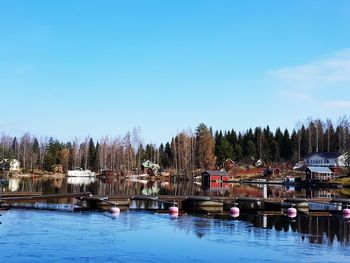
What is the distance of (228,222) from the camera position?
37031mm

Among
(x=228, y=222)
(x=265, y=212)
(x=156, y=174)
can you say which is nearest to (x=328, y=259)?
(x=228, y=222)

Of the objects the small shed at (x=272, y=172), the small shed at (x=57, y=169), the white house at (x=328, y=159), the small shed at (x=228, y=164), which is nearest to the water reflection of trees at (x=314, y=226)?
the small shed at (x=272, y=172)

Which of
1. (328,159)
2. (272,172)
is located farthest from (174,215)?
(328,159)

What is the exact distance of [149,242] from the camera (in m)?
27.7

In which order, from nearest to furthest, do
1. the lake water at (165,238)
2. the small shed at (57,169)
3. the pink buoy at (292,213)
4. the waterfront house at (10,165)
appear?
the lake water at (165,238) < the pink buoy at (292,213) < the small shed at (57,169) < the waterfront house at (10,165)

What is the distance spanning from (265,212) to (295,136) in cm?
11068

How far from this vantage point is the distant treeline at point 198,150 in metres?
141

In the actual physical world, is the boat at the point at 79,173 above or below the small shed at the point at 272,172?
below

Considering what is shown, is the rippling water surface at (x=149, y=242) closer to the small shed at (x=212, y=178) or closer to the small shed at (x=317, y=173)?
the small shed at (x=212, y=178)

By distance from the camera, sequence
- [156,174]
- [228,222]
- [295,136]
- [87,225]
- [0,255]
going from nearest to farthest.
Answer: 1. [0,255]
2. [87,225]
3. [228,222]
4. [156,174]
5. [295,136]

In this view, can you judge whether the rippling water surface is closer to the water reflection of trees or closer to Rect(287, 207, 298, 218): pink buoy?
the water reflection of trees

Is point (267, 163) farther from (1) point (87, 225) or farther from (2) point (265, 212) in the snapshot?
(1) point (87, 225)

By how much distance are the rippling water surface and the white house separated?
95.1 meters

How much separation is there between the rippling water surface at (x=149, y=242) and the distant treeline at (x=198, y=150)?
332ft
